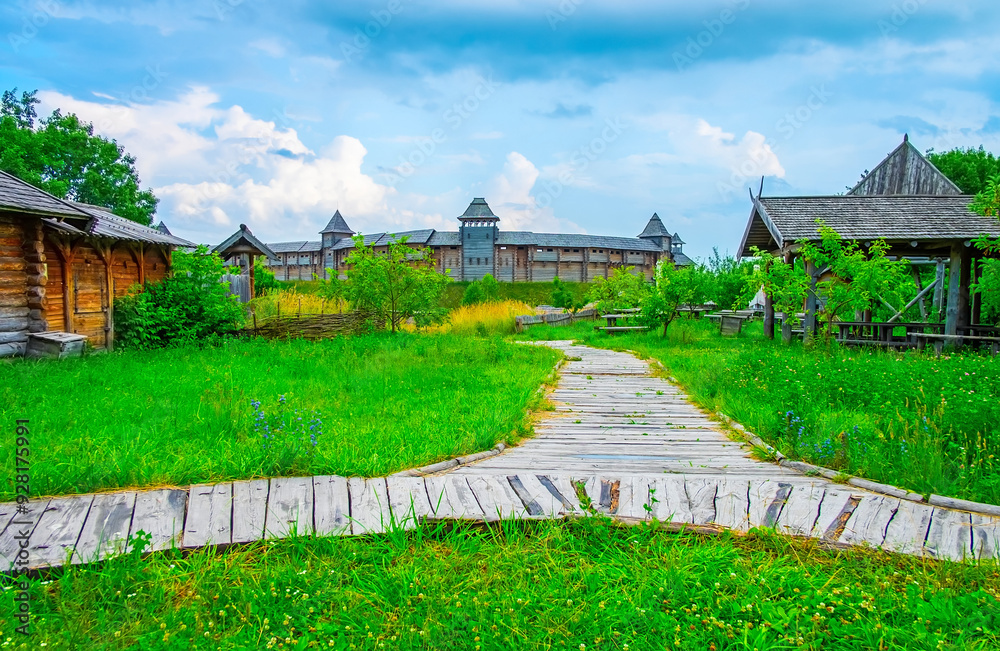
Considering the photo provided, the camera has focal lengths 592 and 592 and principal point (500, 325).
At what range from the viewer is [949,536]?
3221mm

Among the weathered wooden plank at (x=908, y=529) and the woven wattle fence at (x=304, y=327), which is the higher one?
the woven wattle fence at (x=304, y=327)

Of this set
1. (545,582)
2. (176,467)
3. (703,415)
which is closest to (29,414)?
(176,467)

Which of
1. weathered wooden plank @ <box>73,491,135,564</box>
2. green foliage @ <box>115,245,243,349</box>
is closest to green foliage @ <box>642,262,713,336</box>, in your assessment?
green foliage @ <box>115,245,243,349</box>

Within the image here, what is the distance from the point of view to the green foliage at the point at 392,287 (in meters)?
14.3

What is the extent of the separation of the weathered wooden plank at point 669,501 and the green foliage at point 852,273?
884 cm

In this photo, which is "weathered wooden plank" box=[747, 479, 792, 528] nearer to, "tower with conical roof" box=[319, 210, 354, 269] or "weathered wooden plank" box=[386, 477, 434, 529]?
"weathered wooden plank" box=[386, 477, 434, 529]

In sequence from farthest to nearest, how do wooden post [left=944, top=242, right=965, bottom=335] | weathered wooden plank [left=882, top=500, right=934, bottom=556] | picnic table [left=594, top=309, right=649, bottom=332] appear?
picnic table [left=594, top=309, right=649, bottom=332] → wooden post [left=944, top=242, right=965, bottom=335] → weathered wooden plank [left=882, top=500, right=934, bottom=556]

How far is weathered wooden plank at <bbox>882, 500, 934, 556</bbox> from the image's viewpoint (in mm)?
3162

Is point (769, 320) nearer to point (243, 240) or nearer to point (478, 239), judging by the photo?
point (243, 240)

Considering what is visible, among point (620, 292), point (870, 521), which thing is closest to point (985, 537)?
point (870, 521)

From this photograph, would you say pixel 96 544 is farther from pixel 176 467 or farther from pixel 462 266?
pixel 462 266

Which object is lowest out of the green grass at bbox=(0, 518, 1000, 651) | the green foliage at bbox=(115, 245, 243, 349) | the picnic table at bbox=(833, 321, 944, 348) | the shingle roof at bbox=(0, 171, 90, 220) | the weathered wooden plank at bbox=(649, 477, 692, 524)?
the green grass at bbox=(0, 518, 1000, 651)

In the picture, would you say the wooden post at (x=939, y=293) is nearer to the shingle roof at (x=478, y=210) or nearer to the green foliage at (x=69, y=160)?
the shingle roof at (x=478, y=210)

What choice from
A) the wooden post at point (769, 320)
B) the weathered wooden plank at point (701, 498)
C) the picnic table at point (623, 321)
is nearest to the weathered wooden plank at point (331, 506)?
the weathered wooden plank at point (701, 498)
